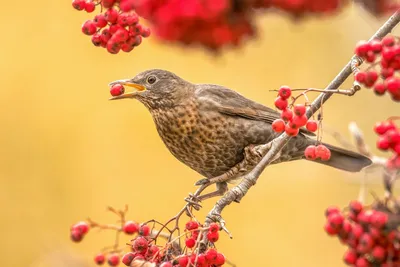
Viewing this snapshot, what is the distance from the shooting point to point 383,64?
7.26ft

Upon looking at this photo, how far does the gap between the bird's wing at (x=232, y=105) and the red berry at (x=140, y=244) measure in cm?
137

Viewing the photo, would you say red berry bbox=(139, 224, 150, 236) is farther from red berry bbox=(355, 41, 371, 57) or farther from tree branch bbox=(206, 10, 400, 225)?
red berry bbox=(355, 41, 371, 57)

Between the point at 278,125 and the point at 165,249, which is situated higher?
the point at 278,125

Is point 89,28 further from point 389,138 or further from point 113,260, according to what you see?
point 389,138

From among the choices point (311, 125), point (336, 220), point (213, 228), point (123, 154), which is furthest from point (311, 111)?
point (123, 154)

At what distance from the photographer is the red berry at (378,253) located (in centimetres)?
199

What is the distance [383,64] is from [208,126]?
180 cm

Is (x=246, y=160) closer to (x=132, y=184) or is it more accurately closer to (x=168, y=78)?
(x=168, y=78)

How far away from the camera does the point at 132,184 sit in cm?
683

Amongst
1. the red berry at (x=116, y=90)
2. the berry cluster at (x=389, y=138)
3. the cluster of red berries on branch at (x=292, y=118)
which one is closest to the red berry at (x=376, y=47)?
the berry cluster at (x=389, y=138)

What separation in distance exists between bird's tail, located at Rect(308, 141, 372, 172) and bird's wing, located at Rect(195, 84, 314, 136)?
0.63 feet

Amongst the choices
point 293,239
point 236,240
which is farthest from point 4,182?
point 293,239

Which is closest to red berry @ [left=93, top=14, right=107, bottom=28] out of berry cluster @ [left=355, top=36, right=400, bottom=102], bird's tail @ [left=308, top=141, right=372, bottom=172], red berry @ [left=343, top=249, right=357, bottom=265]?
berry cluster @ [left=355, top=36, right=400, bottom=102]

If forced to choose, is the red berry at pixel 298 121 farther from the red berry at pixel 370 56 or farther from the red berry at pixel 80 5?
the red berry at pixel 80 5
